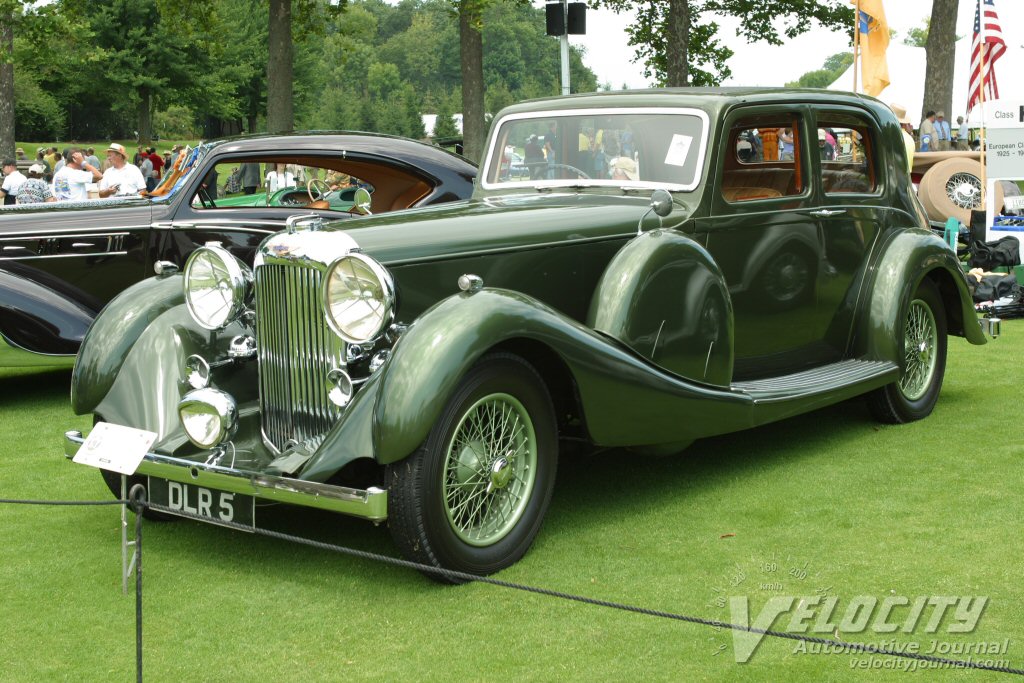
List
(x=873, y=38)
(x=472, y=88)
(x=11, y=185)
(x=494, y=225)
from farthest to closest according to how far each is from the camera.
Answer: (x=472, y=88) < (x=873, y=38) < (x=11, y=185) < (x=494, y=225)

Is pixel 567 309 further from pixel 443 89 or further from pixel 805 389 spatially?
pixel 443 89

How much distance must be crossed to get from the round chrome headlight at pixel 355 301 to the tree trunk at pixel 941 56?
1906cm

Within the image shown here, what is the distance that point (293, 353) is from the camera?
4.38m

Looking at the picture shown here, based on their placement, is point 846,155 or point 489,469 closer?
point 489,469

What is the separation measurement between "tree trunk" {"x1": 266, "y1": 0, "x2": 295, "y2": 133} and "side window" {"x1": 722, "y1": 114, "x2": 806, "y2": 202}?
1187 centimetres

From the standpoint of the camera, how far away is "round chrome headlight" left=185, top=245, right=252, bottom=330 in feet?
15.1

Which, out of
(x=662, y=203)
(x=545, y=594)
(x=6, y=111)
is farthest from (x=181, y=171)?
(x=6, y=111)

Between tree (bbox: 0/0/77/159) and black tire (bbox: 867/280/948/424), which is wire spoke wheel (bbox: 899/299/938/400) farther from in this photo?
tree (bbox: 0/0/77/159)

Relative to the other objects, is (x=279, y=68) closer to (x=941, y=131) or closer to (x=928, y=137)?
(x=928, y=137)

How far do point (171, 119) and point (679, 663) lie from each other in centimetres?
6357

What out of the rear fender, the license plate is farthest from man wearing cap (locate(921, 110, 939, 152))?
the license plate

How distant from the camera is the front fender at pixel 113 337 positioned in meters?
4.75

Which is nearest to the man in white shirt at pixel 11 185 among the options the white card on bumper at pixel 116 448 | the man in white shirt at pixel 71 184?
the man in white shirt at pixel 71 184

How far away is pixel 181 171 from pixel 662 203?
14.2ft
